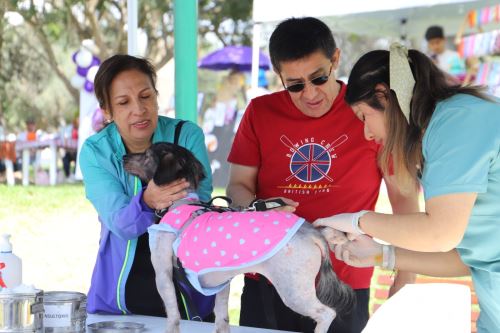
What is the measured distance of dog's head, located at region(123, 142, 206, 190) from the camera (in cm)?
227

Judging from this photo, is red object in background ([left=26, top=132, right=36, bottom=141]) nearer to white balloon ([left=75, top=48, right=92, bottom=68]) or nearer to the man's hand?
white balloon ([left=75, top=48, right=92, bottom=68])

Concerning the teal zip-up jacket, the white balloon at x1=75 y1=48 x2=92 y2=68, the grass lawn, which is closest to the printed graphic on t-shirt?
the teal zip-up jacket

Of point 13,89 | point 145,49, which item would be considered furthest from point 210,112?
point 13,89

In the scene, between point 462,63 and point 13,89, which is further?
point 13,89

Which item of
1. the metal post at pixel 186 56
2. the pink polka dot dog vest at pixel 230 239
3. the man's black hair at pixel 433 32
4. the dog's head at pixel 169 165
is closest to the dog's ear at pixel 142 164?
the dog's head at pixel 169 165

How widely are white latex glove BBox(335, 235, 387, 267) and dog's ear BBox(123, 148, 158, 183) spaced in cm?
65

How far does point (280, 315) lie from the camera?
278 cm

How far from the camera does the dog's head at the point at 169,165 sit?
2270mm

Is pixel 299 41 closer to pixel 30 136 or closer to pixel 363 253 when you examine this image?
pixel 363 253

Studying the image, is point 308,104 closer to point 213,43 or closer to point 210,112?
point 210,112

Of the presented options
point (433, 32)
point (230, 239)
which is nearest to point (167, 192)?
point (230, 239)

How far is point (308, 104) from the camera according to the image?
2.76 metres

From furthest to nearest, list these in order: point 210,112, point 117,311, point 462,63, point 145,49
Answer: point 145,49 < point 210,112 < point 462,63 < point 117,311

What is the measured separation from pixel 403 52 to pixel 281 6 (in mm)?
3327
